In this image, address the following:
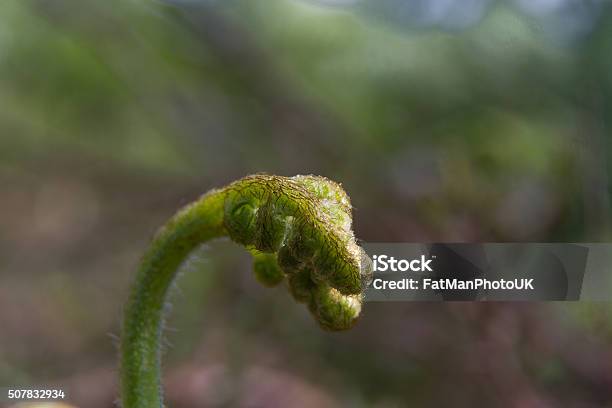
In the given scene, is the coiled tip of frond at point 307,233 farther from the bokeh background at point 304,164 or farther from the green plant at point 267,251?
the bokeh background at point 304,164

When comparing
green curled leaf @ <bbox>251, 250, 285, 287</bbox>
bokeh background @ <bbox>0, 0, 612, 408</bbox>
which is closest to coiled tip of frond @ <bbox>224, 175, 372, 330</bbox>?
green curled leaf @ <bbox>251, 250, 285, 287</bbox>

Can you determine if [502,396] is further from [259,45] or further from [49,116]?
[49,116]

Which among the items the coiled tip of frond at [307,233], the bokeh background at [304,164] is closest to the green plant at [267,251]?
the coiled tip of frond at [307,233]

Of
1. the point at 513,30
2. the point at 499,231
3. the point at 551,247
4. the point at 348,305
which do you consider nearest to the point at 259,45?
the point at 513,30

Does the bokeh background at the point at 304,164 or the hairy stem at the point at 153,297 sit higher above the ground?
the bokeh background at the point at 304,164

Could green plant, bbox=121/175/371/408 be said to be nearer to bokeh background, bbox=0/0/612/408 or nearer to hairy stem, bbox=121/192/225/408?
hairy stem, bbox=121/192/225/408

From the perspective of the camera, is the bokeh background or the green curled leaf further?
the bokeh background
